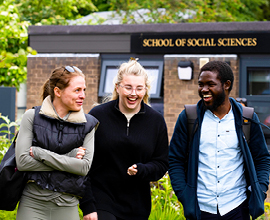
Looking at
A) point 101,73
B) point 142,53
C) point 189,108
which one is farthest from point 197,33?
point 189,108

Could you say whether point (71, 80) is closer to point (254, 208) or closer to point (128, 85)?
point (128, 85)

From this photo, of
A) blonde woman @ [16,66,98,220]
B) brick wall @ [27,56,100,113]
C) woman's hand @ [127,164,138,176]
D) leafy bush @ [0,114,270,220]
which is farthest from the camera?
brick wall @ [27,56,100,113]

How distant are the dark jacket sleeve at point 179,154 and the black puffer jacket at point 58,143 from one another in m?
0.76

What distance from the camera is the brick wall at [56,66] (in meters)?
10.4

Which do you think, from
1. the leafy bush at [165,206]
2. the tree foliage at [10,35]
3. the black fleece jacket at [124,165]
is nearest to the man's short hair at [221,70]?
the black fleece jacket at [124,165]

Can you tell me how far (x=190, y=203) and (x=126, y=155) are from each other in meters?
0.61

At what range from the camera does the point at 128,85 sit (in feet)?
11.2

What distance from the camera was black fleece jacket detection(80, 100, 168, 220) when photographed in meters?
3.34

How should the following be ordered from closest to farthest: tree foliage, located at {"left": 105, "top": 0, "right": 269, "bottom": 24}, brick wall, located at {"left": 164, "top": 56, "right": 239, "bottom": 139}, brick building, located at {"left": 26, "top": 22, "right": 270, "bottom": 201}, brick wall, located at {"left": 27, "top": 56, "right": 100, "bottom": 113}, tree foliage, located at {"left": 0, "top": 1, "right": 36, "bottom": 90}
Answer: brick building, located at {"left": 26, "top": 22, "right": 270, "bottom": 201} < brick wall, located at {"left": 164, "top": 56, "right": 239, "bottom": 139} < brick wall, located at {"left": 27, "top": 56, "right": 100, "bottom": 113} < tree foliage, located at {"left": 0, "top": 1, "right": 36, "bottom": 90} < tree foliage, located at {"left": 105, "top": 0, "right": 269, "bottom": 24}

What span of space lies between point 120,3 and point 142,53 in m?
9.06

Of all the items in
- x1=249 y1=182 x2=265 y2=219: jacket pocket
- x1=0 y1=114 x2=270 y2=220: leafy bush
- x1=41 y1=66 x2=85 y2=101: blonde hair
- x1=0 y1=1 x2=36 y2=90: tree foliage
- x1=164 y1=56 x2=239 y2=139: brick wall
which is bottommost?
x1=0 y1=114 x2=270 y2=220: leafy bush

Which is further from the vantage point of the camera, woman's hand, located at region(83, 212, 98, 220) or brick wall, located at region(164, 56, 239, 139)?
brick wall, located at region(164, 56, 239, 139)

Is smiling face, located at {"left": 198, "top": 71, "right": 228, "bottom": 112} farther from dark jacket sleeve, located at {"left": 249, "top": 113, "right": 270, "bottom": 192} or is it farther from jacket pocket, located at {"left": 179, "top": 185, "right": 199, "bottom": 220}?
jacket pocket, located at {"left": 179, "top": 185, "right": 199, "bottom": 220}

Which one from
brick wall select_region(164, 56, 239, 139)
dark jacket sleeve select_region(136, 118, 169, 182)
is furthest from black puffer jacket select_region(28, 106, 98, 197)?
brick wall select_region(164, 56, 239, 139)
